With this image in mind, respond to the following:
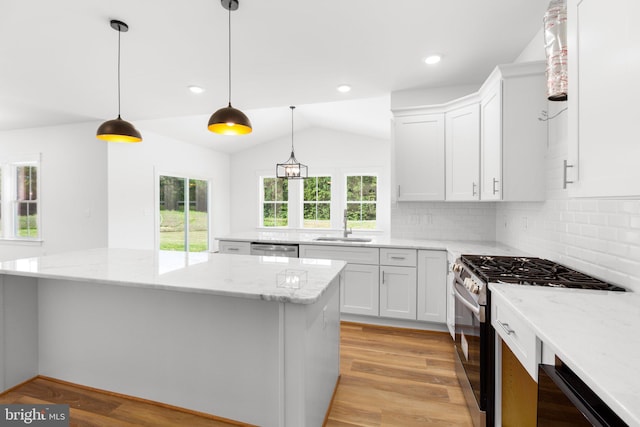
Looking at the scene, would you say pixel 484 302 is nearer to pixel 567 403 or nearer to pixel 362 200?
pixel 567 403

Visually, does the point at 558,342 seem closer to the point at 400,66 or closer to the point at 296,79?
the point at 400,66

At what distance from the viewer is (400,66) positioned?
2938 mm

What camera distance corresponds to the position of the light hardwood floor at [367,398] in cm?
182

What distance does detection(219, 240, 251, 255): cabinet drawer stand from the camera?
3730 millimetres

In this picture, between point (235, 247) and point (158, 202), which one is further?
point (158, 202)

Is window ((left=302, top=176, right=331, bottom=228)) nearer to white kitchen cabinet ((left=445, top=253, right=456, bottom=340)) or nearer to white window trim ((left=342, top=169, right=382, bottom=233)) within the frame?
white window trim ((left=342, top=169, right=382, bottom=233))

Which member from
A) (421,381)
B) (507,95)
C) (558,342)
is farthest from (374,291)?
(558,342)

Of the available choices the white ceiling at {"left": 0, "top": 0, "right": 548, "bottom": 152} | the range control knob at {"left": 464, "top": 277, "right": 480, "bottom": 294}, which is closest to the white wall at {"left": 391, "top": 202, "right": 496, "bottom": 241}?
the white ceiling at {"left": 0, "top": 0, "right": 548, "bottom": 152}

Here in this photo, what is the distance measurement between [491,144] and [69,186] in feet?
19.0

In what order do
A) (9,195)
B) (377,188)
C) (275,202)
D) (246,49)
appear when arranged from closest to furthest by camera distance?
(246,49) → (9,195) → (377,188) → (275,202)

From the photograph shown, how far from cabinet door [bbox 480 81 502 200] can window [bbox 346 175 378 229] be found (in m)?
4.03

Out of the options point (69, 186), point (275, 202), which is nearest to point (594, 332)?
point (69, 186)

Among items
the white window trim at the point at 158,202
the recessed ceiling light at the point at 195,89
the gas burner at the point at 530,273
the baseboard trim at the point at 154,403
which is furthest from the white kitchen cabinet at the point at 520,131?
the white window trim at the point at 158,202

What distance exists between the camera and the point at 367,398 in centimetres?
205
